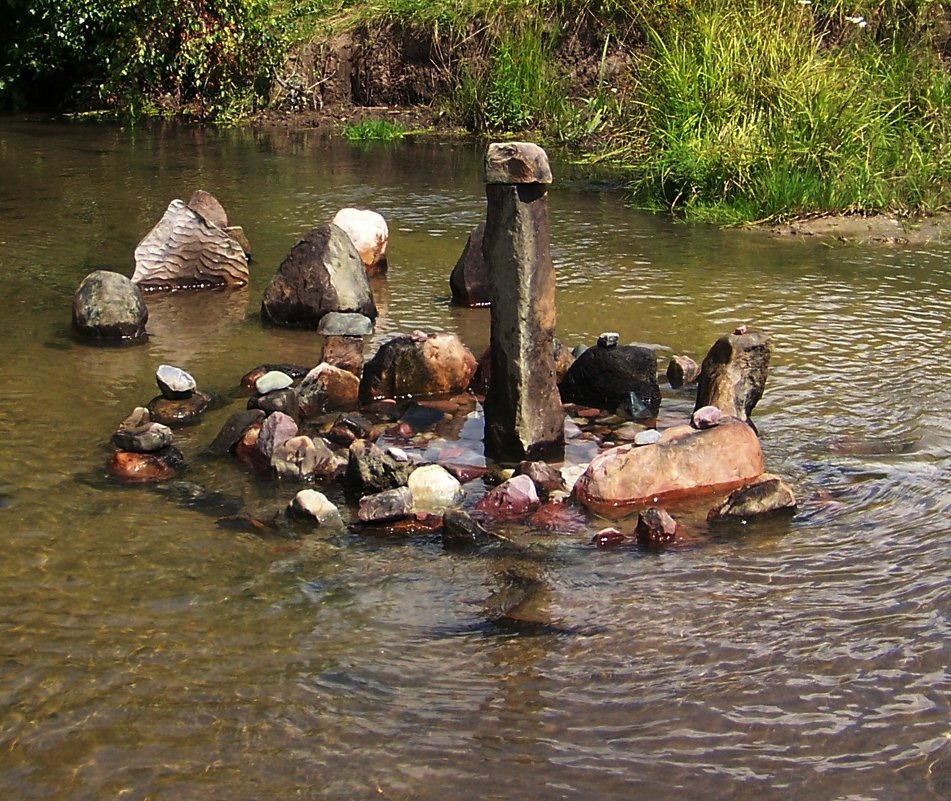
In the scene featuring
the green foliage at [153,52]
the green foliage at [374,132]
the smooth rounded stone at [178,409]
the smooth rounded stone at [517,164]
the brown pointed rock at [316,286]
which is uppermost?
the green foliage at [153,52]

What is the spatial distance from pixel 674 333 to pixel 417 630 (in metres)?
3.51

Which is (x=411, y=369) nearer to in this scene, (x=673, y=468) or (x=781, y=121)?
(x=673, y=468)

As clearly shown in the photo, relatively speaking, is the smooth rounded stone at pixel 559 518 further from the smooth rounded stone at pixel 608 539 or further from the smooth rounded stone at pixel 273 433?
the smooth rounded stone at pixel 273 433

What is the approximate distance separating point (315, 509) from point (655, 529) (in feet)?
3.75

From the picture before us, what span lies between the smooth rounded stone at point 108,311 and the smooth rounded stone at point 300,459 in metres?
2.12

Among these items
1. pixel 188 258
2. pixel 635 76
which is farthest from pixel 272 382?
pixel 635 76

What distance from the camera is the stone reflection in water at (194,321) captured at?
6.61 metres

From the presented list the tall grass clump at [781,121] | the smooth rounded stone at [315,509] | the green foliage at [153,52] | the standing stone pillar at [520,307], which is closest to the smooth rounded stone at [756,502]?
the standing stone pillar at [520,307]

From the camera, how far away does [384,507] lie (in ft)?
14.7

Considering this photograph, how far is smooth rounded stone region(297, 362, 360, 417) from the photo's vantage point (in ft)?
18.4

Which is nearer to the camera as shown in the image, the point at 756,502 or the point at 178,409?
the point at 756,502

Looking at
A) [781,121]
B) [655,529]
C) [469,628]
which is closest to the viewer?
[469,628]

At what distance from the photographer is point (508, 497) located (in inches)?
180

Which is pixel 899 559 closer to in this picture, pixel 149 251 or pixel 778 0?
pixel 149 251
